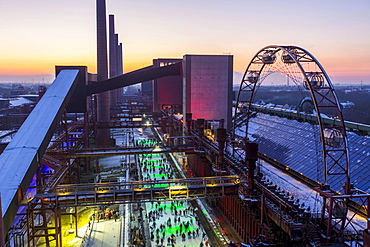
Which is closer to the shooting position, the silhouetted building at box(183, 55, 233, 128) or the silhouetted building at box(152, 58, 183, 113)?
the silhouetted building at box(183, 55, 233, 128)

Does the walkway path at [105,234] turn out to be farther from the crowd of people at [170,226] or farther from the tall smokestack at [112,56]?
the tall smokestack at [112,56]

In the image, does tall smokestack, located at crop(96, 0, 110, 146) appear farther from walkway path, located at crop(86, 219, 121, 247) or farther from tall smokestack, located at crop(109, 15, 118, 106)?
walkway path, located at crop(86, 219, 121, 247)

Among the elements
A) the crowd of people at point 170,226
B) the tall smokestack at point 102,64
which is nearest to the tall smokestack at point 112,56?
the tall smokestack at point 102,64

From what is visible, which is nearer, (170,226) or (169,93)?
(170,226)

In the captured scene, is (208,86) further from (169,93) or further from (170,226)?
(169,93)

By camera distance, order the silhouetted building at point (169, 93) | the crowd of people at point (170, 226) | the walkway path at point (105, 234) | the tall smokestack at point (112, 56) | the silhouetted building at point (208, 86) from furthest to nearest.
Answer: the tall smokestack at point (112, 56) < the silhouetted building at point (169, 93) < the silhouetted building at point (208, 86) < the crowd of people at point (170, 226) < the walkway path at point (105, 234)

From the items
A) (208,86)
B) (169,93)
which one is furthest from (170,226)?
(169,93)

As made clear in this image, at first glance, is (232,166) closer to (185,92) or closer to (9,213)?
(9,213)

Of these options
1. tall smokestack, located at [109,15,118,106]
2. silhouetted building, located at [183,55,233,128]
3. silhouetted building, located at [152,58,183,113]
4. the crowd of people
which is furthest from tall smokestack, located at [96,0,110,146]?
the crowd of people
